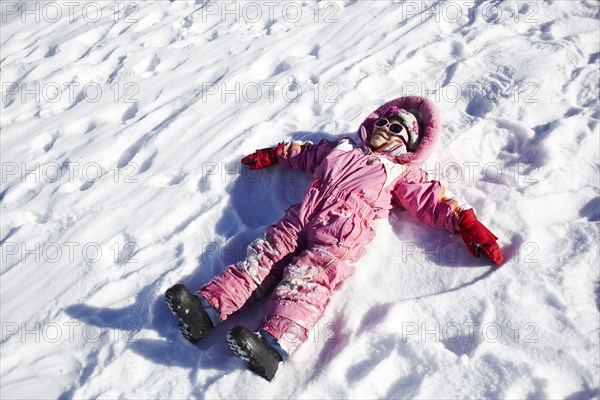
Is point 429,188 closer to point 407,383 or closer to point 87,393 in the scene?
point 407,383

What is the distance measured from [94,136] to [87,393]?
2320 millimetres

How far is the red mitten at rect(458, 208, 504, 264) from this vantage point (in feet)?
7.73

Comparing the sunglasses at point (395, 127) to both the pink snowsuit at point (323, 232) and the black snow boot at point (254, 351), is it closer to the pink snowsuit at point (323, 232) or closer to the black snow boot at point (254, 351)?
the pink snowsuit at point (323, 232)

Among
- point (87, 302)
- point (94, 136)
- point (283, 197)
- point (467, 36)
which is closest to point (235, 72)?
point (94, 136)

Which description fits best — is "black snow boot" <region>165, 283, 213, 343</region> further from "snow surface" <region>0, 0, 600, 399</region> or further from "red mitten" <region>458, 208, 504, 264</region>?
"red mitten" <region>458, 208, 504, 264</region>

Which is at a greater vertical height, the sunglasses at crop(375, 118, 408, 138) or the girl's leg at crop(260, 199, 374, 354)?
Result: the sunglasses at crop(375, 118, 408, 138)

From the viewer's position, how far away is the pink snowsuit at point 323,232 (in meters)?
2.21

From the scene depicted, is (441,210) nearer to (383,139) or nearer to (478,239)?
(478,239)

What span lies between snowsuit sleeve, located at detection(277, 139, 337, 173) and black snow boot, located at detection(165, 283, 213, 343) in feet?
4.13

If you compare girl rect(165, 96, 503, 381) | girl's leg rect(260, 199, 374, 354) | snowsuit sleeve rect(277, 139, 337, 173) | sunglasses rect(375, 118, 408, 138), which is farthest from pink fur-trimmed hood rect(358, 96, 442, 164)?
girl's leg rect(260, 199, 374, 354)

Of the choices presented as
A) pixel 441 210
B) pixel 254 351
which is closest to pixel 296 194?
pixel 441 210

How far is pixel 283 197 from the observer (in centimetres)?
309

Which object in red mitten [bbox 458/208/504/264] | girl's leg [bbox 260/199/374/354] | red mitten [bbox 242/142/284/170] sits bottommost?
red mitten [bbox 458/208/504/264]

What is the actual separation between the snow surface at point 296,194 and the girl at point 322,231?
0.45 ft
